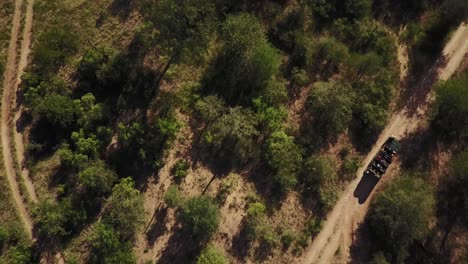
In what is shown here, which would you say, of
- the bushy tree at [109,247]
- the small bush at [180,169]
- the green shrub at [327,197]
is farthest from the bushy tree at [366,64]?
the bushy tree at [109,247]

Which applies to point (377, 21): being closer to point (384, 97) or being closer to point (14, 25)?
point (384, 97)

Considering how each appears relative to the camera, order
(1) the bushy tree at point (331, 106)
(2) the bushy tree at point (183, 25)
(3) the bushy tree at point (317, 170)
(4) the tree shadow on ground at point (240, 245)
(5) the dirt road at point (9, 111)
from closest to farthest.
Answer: (2) the bushy tree at point (183, 25) → (5) the dirt road at point (9, 111) → (4) the tree shadow on ground at point (240, 245) → (3) the bushy tree at point (317, 170) → (1) the bushy tree at point (331, 106)

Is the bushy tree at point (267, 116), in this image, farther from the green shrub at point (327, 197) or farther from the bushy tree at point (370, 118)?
the bushy tree at point (370, 118)

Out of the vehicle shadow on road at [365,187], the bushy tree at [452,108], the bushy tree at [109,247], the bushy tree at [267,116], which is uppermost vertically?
the bushy tree at [452,108]

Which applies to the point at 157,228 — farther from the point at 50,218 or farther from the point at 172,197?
the point at 50,218

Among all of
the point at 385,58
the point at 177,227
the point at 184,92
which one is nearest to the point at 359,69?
the point at 385,58

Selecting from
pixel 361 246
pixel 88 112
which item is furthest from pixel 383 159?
pixel 88 112

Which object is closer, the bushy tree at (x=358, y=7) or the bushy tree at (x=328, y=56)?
the bushy tree at (x=328, y=56)

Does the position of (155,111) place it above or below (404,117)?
below
